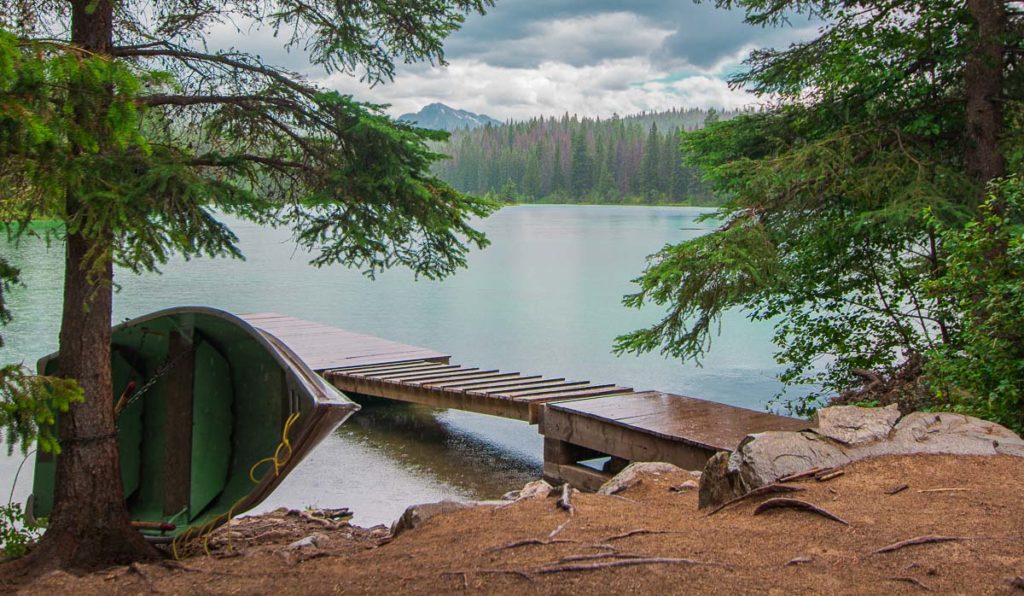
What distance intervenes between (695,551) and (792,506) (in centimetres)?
79

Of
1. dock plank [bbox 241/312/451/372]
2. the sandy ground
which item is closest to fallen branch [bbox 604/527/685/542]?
the sandy ground

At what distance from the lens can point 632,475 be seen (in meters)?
5.90

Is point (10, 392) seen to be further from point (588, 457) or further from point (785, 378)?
point (785, 378)

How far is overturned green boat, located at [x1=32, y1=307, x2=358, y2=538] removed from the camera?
6.12 meters

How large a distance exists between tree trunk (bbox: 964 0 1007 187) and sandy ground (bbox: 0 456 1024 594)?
5.21 metres

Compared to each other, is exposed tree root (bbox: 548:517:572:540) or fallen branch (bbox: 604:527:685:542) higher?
fallen branch (bbox: 604:527:685:542)

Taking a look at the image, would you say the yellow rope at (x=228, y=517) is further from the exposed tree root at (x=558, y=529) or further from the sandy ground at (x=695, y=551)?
the exposed tree root at (x=558, y=529)

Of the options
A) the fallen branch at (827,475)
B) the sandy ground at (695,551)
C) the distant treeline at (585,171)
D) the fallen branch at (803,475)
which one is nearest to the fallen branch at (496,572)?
the sandy ground at (695,551)

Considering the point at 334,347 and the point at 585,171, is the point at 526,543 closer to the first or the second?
the point at 334,347

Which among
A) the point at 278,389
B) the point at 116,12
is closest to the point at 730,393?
the point at 278,389

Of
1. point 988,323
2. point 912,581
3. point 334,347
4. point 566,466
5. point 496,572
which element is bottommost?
point 566,466

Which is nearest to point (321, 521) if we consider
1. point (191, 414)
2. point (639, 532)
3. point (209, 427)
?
point (209, 427)

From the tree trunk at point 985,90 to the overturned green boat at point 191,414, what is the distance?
22.4 ft

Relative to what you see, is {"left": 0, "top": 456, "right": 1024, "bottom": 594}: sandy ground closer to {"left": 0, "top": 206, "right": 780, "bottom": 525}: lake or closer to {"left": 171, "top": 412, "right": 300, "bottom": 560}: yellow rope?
{"left": 171, "top": 412, "right": 300, "bottom": 560}: yellow rope
